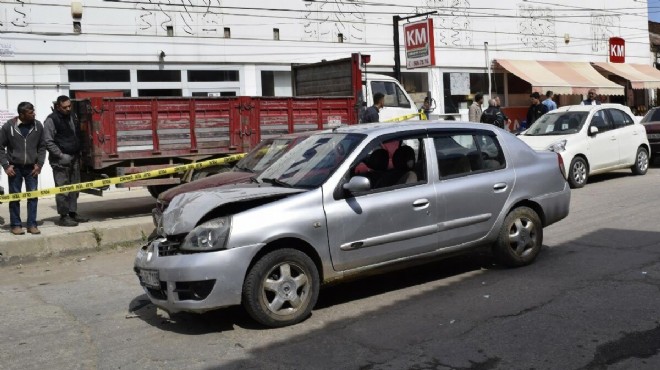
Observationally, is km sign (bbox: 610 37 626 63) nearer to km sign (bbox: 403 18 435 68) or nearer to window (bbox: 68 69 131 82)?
km sign (bbox: 403 18 435 68)

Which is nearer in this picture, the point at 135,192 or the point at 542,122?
the point at 542,122

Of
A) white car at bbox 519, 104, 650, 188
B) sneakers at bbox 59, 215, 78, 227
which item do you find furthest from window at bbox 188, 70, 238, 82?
white car at bbox 519, 104, 650, 188

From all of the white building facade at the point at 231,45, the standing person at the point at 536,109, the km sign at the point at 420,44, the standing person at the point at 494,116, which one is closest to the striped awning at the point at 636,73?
the white building facade at the point at 231,45

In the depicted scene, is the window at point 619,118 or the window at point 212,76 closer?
the window at point 619,118

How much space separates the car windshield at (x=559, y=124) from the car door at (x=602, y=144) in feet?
0.76

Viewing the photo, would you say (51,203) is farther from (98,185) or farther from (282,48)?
(282,48)

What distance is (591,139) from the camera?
1291 cm

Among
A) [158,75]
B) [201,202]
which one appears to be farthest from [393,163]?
[158,75]

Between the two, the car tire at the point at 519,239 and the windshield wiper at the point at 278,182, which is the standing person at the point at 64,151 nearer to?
the windshield wiper at the point at 278,182

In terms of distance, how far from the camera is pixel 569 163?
1250 centimetres

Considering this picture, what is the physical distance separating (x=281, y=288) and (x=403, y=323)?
100 cm

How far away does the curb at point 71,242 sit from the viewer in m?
8.70

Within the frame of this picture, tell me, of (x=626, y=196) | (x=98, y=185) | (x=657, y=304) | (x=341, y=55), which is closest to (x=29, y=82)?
(x=98, y=185)

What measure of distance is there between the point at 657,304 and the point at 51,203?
1148 centimetres
